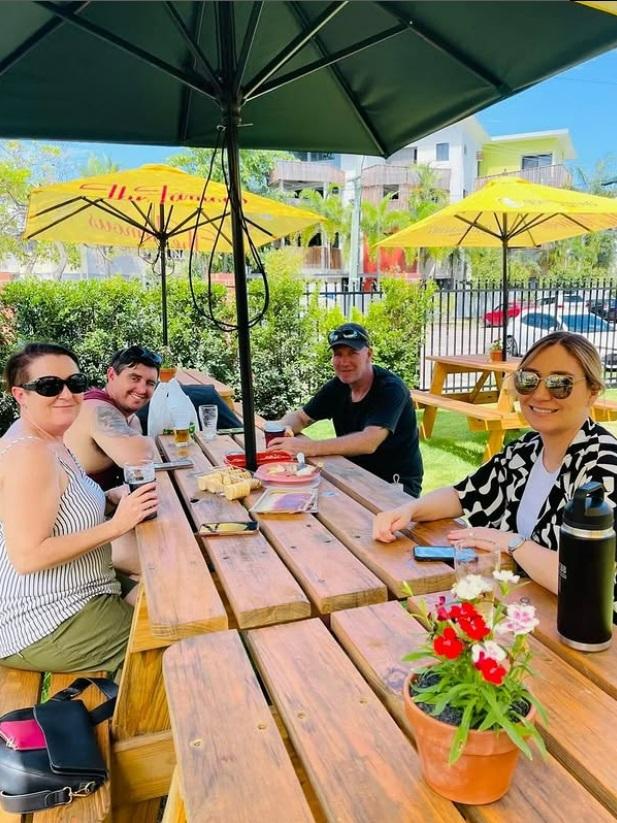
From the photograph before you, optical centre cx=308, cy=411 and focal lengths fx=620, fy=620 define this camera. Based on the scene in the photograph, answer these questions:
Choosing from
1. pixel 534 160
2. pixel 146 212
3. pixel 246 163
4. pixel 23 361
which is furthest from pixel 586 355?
pixel 534 160

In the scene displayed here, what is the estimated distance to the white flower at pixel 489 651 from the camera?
Result: 30.3 inches

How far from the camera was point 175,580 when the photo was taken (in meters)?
1.52

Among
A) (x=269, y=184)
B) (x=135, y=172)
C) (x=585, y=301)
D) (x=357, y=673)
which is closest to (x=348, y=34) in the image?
(x=135, y=172)

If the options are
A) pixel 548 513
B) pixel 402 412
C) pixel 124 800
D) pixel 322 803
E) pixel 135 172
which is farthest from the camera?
pixel 135 172

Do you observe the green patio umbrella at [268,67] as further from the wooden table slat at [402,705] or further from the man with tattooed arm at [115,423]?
the wooden table slat at [402,705]

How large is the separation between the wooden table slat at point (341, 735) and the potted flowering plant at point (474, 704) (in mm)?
53

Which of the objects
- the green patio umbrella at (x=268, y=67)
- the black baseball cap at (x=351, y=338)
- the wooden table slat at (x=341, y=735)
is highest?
the green patio umbrella at (x=268, y=67)

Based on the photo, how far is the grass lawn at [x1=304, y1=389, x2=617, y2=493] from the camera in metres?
5.33

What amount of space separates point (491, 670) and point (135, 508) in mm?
1361

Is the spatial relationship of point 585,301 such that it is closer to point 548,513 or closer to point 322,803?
point 548,513

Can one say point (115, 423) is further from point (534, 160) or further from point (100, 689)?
point (534, 160)

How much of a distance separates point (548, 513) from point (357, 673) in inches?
31.9

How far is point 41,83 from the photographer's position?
9.77 ft

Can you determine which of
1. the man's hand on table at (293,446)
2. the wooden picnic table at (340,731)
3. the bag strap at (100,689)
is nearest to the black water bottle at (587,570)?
the wooden picnic table at (340,731)
